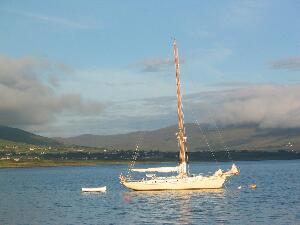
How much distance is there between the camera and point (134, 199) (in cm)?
10450

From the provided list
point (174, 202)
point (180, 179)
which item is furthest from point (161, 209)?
point (180, 179)

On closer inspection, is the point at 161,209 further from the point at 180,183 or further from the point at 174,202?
the point at 180,183

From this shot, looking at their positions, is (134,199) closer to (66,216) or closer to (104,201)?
(104,201)

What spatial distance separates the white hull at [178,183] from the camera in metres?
114

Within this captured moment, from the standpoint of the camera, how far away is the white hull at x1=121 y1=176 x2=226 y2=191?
11381 cm

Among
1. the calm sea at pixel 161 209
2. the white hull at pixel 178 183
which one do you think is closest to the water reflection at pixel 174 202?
the calm sea at pixel 161 209

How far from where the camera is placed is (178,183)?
11369 centimetres

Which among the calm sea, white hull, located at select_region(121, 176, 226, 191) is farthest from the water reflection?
white hull, located at select_region(121, 176, 226, 191)

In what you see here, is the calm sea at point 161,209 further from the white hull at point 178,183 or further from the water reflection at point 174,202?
the white hull at point 178,183

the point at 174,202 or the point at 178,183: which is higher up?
the point at 178,183

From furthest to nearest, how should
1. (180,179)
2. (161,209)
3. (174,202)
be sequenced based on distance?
(180,179) < (174,202) < (161,209)

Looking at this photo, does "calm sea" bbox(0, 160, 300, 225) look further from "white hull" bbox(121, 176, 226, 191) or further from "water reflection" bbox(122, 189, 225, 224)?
"white hull" bbox(121, 176, 226, 191)

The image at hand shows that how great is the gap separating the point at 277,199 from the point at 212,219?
31.7m

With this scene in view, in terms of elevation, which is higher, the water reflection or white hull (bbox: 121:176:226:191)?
white hull (bbox: 121:176:226:191)
